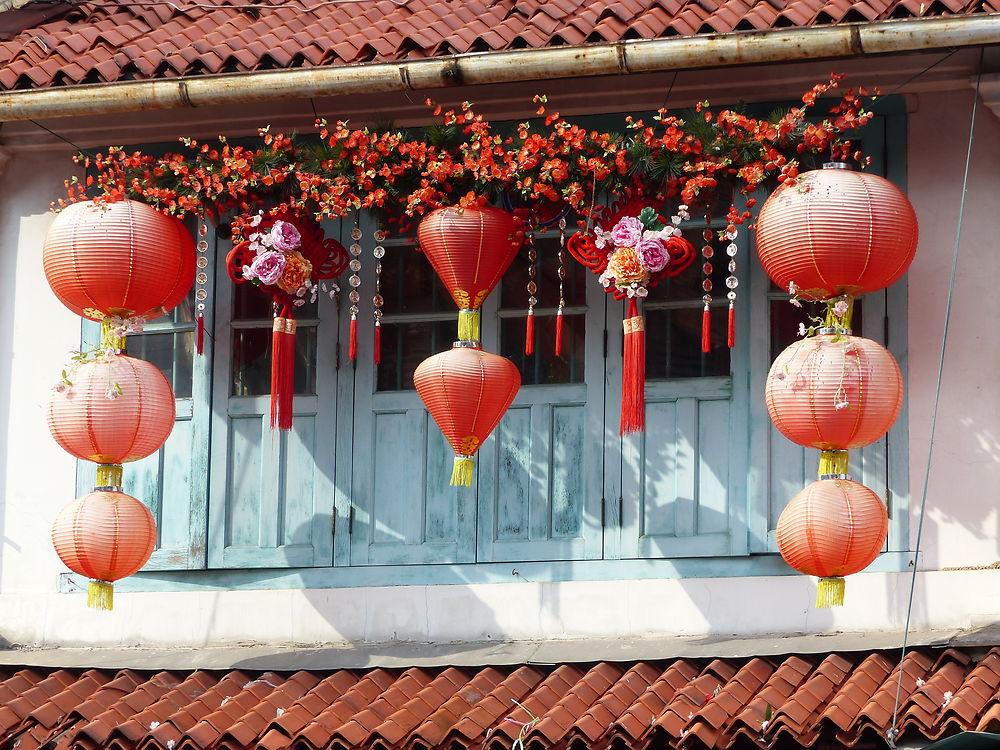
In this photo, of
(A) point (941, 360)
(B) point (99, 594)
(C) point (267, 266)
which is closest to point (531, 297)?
(C) point (267, 266)

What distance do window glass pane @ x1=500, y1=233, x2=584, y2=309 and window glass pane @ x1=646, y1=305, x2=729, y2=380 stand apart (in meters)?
0.39

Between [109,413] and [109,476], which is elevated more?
[109,413]

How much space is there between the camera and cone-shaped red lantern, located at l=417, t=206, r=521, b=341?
7.93m

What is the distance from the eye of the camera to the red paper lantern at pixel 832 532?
719 centimetres

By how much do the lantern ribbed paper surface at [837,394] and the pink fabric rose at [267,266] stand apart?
2.42m

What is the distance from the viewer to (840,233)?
7.34 metres

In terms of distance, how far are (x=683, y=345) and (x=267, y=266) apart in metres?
1.99

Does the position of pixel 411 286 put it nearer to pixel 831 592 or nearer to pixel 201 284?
pixel 201 284

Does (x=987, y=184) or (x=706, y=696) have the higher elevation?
(x=987, y=184)

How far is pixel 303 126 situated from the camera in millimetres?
8719

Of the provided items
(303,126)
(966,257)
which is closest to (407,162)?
(303,126)

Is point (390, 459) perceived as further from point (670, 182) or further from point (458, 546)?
point (670, 182)

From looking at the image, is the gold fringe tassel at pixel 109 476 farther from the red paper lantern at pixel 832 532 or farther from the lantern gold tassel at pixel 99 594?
the red paper lantern at pixel 832 532

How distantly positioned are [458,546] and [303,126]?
88.4 inches
